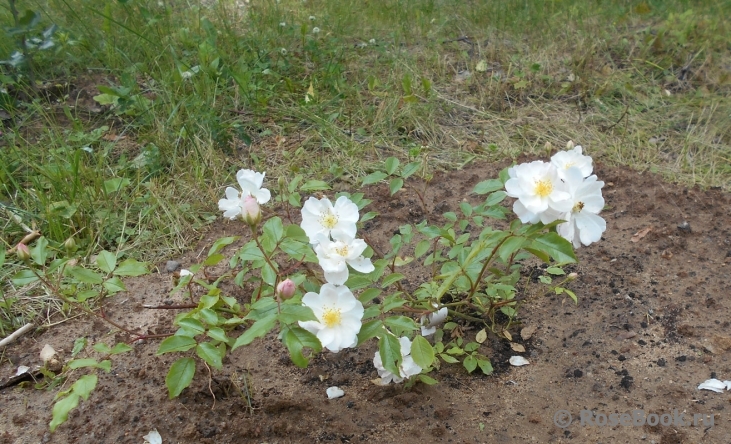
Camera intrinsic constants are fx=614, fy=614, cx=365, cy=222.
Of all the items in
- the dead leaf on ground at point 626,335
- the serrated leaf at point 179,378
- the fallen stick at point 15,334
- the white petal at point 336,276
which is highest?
the white petal at point 336,276

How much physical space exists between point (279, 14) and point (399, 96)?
1.10 metres

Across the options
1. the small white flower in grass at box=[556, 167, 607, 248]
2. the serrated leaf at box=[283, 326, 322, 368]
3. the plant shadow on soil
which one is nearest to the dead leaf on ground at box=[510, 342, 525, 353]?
the plant shadow on soil

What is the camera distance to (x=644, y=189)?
248 cm

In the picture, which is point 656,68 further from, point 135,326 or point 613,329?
point 135,326

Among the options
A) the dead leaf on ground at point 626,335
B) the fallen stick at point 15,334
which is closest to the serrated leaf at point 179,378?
the fallen stick at point 15,334

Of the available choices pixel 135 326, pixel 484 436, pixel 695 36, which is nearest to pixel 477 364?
pixel 484 436

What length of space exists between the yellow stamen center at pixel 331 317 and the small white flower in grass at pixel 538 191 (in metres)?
0.41

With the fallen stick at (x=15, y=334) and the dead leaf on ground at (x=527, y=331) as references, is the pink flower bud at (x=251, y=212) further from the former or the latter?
the fallen stick at (x=15, y=334)

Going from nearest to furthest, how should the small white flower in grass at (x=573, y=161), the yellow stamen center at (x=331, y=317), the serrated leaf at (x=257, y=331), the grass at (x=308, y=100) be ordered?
the serrated leaf at (x=257, y=331)
the yellow stamen center at (x=331, y=317)
the small white flower in grass at (x=573, y=161)
the grass at (x=308, y=100)

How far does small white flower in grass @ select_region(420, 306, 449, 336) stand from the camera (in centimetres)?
170

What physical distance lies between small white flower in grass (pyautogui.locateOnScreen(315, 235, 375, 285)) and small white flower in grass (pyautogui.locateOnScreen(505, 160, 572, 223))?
0.33 meters

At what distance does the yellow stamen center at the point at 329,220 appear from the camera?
4.52 feet

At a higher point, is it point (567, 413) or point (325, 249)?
point (325, 249)

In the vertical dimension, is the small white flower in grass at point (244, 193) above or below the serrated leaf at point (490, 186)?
above
